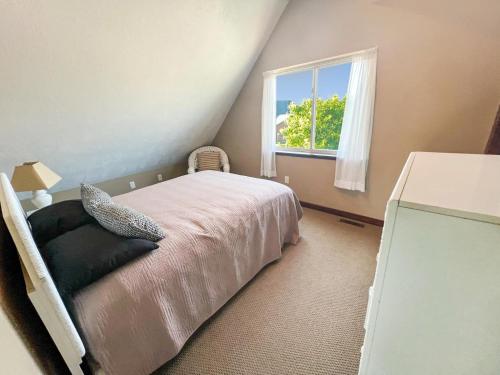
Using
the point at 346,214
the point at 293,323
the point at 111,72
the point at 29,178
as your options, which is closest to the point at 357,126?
the point at 346,214

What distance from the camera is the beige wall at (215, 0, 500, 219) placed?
1.75 m

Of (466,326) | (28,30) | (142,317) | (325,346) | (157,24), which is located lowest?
(325,346)

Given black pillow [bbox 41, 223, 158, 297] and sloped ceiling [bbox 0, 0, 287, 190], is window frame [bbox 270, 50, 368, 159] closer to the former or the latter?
sloped ceiling [bbox 0, 0, 287, 190]

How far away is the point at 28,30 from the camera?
4.38 feet

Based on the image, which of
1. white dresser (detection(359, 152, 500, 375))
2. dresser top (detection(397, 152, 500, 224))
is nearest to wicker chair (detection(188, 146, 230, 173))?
dresser top (detection(397, 152, 500, 224))

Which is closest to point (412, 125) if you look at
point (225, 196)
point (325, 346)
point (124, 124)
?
point (225, 196)

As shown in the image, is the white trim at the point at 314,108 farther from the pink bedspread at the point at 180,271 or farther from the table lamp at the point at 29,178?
the table lamp at the point at 29,178

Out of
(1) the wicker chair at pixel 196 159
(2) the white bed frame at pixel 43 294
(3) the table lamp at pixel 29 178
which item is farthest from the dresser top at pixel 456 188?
(1) the wicker chair at pixel 196 159

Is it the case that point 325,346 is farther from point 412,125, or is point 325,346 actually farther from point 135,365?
point 412,125

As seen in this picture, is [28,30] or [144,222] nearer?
[144,222]

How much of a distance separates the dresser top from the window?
184cm

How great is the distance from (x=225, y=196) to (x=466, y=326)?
5.04ft

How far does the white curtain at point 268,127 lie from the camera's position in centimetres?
305

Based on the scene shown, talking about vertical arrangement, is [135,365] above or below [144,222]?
below
